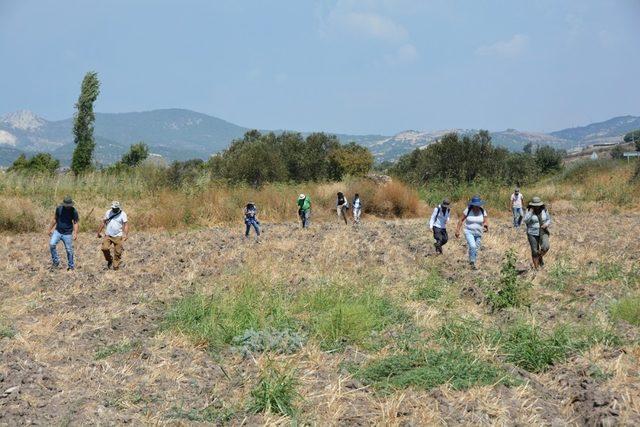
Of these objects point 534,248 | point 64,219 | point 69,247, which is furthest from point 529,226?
point 64,219

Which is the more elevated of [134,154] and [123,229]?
[134,154]

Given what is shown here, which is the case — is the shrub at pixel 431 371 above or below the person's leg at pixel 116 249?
below

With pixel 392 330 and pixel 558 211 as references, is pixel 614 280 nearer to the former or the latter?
pixel 392 330

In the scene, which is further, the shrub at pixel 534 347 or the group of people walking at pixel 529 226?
the group of people walking at pixel 529 226

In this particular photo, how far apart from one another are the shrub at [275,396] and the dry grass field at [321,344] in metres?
0.01

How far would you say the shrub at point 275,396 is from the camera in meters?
5.25

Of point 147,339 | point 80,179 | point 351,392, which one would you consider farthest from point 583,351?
point 80,179

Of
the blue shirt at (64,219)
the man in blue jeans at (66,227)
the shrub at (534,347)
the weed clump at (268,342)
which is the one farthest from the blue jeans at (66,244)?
the shrub at (534,347)

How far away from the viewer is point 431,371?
5.91 m

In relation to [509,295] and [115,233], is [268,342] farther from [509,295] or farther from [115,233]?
[115,233]

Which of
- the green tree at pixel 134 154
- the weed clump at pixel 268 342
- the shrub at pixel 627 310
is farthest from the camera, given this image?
the green tree at pixel 134 154

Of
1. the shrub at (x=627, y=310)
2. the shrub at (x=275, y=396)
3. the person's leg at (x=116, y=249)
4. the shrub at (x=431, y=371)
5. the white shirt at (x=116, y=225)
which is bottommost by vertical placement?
the shrub at (x=627, y=310)

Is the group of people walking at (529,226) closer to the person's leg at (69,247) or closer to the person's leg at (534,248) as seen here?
the person's leg at (534,248)

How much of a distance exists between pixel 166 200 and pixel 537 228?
51.6 feet
